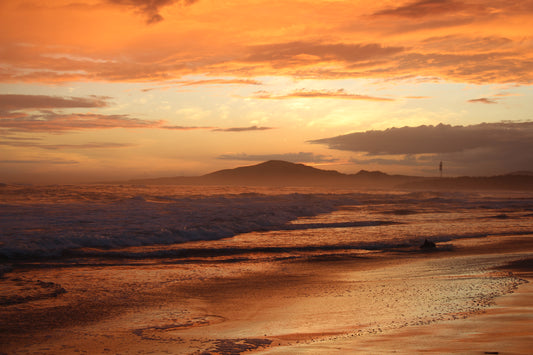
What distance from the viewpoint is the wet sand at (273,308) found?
5145mm

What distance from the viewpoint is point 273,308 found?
720 centimetres

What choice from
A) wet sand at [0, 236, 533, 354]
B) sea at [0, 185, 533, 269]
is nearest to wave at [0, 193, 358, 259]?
sea at [0, 185, 533, 269]

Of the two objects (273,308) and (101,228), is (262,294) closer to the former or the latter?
(273,308)

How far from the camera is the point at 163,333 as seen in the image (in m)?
5.88

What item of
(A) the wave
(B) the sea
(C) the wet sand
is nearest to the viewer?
(C) the wet sand

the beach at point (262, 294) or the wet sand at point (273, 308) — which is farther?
the beach at point (262, 294)

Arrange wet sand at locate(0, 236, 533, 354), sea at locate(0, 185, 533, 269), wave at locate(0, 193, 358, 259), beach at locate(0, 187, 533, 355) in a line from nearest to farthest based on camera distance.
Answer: wet sand at locate(0, 236, 533, 354), beach at locate(0, 187, 533, 355), sea at locate(0, 185, 533, 269), wave at locate(0, 193, 358, 259)

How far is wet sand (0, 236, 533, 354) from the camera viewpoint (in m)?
5.14

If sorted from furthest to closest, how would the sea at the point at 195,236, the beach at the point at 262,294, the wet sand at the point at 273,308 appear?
the sea at the point at 195,236 < the beach at the point at 262,294 < the wet sand at the point at 273,308

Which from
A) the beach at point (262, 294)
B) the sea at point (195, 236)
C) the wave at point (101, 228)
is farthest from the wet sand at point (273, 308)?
the wave at point (101, 228)

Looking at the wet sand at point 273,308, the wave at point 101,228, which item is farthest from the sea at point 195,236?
the wet sand at point 273,308

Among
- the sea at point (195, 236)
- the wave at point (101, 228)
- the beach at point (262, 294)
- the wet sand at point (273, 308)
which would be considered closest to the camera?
the wet sand at point (273, 308)

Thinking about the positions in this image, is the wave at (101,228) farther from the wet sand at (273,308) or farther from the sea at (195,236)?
the wet sand at (273,308)

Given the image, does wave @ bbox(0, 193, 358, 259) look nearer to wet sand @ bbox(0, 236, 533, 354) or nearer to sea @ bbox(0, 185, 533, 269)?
sea @ bbox(0, 185, 533, 269)
